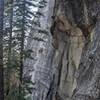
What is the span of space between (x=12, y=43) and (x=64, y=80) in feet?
10.8

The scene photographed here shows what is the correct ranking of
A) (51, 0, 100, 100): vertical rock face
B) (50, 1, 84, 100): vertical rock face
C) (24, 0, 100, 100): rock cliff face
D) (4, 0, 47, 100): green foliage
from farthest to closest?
(50, 1, 84, 100): vertical rock face, (4, 0, 47, 100): green foliage, (24, 0, 100, 100): rock cliff face, (51, 0, 100, 100): vertical rock face

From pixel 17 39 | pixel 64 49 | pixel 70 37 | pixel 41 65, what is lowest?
pixel 41 65

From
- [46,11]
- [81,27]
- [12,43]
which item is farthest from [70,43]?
[46,11]

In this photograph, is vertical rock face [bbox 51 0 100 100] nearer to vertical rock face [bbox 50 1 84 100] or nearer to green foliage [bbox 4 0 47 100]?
vertical rock face [bbox 50 1 84 100]

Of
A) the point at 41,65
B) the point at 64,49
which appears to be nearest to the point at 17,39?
the point at 64,49

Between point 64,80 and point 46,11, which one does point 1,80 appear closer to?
point 64,80

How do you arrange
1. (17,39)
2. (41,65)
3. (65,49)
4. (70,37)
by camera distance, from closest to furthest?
1. (17,39)
2. (70,37)
3. (65,49)
4. (41,65)

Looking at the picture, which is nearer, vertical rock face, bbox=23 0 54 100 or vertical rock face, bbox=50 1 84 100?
vertical rock face, bbox=50 1 84 100

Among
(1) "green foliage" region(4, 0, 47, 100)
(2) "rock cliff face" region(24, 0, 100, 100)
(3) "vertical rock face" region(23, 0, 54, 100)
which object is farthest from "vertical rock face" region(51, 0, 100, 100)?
(3) "vertical rock face" region(23, 0, 54, 100)

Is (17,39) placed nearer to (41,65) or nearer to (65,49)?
(65,49)

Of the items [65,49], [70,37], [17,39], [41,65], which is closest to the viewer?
[17,39]

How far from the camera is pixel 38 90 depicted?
18281 millimetres

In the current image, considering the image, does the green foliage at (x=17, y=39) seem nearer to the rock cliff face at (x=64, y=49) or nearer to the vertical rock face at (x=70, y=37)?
the rock cliff face at (x=64, y=49)

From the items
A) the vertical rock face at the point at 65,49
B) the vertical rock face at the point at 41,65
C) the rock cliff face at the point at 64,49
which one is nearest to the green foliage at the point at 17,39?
the rock cliff face at the point at 64,49
